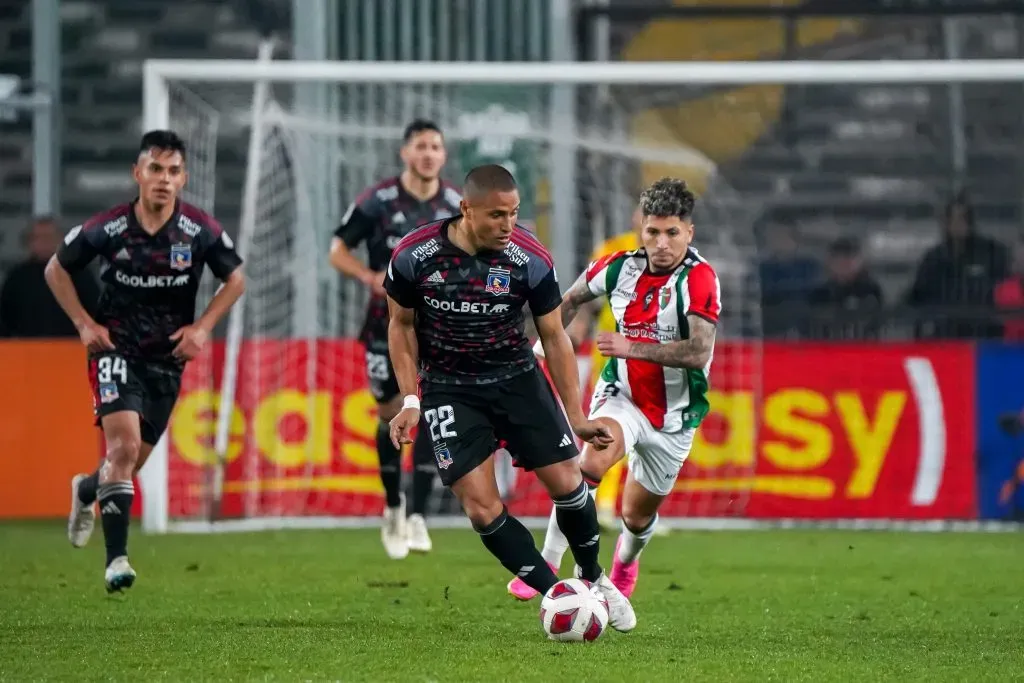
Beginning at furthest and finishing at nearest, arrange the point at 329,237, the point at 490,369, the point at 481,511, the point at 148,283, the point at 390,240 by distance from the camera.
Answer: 1. the point at 329,237
2. the point at 390,240
3. the point at 148,283
4. the point at 490,369
5. the point at 481,511

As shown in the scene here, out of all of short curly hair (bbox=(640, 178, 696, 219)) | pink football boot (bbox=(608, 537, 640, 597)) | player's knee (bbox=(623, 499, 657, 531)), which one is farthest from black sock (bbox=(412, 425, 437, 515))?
short curly hair (bbox=(640, 178, 696, 219))

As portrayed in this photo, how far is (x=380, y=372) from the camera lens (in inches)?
424

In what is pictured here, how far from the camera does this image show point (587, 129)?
569 inches

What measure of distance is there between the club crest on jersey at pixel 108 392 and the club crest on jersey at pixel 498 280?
258 cm

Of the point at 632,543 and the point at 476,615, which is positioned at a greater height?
the point at 632,543

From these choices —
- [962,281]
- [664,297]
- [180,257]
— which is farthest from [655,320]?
[962,281]

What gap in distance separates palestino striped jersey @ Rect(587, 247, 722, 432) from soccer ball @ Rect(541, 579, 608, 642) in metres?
1.50

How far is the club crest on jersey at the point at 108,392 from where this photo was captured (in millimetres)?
8945

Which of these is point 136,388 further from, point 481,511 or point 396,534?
point 481,511

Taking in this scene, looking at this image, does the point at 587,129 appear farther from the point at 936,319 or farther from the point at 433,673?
the point at 433,673

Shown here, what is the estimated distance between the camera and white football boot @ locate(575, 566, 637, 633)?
7.45 meters

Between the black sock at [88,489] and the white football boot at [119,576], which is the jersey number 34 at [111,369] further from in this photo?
the white football boot at [119,576]

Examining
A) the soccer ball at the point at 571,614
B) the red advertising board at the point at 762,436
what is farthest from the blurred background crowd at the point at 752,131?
the soccer ball at the point at 571,614

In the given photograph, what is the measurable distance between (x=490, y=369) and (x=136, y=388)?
2502 millimetres
